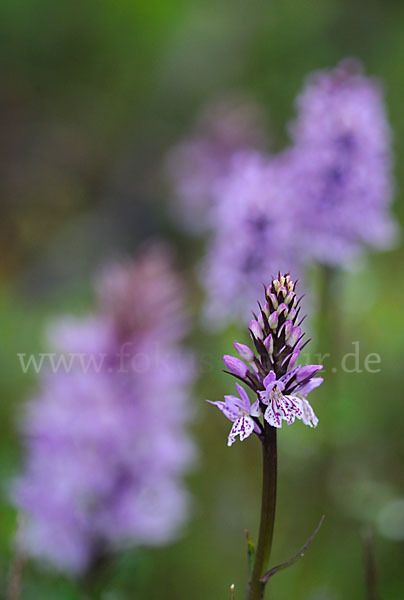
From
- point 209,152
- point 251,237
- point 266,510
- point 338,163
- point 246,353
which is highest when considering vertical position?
point 209,152

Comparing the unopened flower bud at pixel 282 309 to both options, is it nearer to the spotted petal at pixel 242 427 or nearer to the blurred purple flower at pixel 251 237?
the spotted petal at pixel 242 427

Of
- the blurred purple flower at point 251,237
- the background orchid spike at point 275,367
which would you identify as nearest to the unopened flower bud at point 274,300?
the background orchid spike at point 275,367

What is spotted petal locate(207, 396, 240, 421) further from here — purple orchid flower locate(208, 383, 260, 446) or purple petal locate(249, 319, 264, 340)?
purple petal locate(249, 319, 264, 340)

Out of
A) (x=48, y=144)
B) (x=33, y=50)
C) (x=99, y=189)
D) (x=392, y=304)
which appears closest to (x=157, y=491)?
(x=392, y=304)

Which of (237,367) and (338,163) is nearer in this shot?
(237,367)

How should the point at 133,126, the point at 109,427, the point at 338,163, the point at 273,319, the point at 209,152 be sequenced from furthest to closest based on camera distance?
the point at 133,126 < the point at 209,152 < the point at 338,163 < the point at 109,427 < the point at 273,319

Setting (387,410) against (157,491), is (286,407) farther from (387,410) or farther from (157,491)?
(387,410)

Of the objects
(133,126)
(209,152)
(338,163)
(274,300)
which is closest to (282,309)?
(274,300)

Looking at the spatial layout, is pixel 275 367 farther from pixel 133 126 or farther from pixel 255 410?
pixel 133 126
